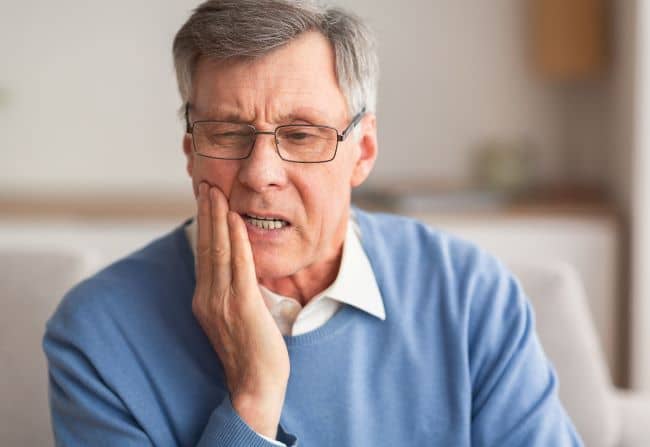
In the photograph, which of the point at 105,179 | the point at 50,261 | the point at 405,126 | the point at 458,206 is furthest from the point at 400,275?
the point at 105,179

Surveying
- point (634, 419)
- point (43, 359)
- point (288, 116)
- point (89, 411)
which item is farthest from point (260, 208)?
point (634, 419)

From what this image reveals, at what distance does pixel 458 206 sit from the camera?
339cm

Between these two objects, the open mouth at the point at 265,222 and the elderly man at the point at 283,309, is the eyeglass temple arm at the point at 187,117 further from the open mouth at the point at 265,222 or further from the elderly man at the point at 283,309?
the open mouth at the point at 265,222

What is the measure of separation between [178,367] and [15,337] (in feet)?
1.64

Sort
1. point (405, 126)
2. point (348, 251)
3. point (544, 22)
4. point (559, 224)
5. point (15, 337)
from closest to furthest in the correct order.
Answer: point (348, 251) → point (15, 337) → point (559, 224) → point (544, 22) → point (405, 126)

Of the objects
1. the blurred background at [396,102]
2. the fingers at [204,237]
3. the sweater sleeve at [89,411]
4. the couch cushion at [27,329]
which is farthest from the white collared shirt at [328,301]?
the blurred background at [396,102]

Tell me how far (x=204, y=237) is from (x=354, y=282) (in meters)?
0.30

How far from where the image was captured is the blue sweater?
1.43 meters

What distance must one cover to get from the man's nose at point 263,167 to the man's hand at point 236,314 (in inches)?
3.0

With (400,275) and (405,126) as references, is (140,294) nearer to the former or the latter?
(400,275)

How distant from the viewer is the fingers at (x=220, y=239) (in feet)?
4.69

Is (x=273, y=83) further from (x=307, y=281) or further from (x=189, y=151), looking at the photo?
(x=307, y=281)

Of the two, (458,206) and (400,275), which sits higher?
(400,275)

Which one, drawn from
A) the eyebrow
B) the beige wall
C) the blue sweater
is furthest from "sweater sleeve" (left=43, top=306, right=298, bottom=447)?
the beige wall
